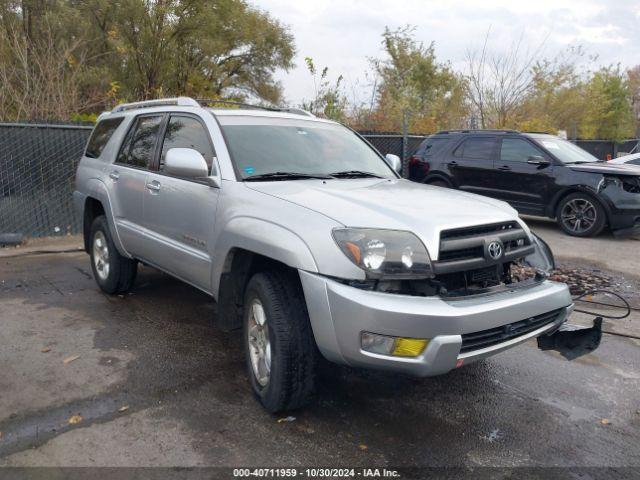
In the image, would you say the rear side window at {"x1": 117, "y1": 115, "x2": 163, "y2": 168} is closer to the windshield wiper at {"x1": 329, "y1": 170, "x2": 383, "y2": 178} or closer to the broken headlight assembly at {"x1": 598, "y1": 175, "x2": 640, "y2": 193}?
the windshield wiper at {"x1": 329, "y1": 170, "x2": 383, "y2": 178}

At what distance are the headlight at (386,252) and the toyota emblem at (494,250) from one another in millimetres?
432

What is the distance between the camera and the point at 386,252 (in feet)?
9.02

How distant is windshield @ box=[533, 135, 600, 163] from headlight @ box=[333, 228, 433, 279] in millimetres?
7491

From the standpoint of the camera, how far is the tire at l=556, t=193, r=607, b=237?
8.70 meters

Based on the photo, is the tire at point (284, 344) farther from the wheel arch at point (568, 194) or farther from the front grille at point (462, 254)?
the wheel arch at point (568, 194)

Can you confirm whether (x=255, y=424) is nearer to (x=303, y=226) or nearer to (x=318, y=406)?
(x=318, y=406)

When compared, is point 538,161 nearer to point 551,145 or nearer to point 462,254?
point 551,145

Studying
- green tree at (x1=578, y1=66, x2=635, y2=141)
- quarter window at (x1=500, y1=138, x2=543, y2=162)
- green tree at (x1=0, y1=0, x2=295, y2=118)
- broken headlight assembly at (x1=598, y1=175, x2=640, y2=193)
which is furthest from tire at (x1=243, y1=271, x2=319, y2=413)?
green tree at (x1=578, y1=66, x2=635, y2=141)

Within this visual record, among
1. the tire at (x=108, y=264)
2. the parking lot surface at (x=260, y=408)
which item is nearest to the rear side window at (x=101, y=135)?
the tire at (x=108, y=264)

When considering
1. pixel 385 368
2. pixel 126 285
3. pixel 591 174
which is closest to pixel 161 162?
pixel 126 285

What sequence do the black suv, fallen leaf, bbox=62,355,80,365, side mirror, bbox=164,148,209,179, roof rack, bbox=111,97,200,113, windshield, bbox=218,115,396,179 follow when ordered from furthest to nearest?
the black suv → roof rack, bbox=111,97,200,113 → fallen leaf, bbox=62,355,80,365 → windshield, bbox=218,115,396,179 → side mirror, bbox=164,148,209,179

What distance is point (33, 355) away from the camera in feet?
13.1

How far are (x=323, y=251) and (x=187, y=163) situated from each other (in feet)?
4.20

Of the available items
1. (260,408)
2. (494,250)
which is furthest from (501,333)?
(260,408)
